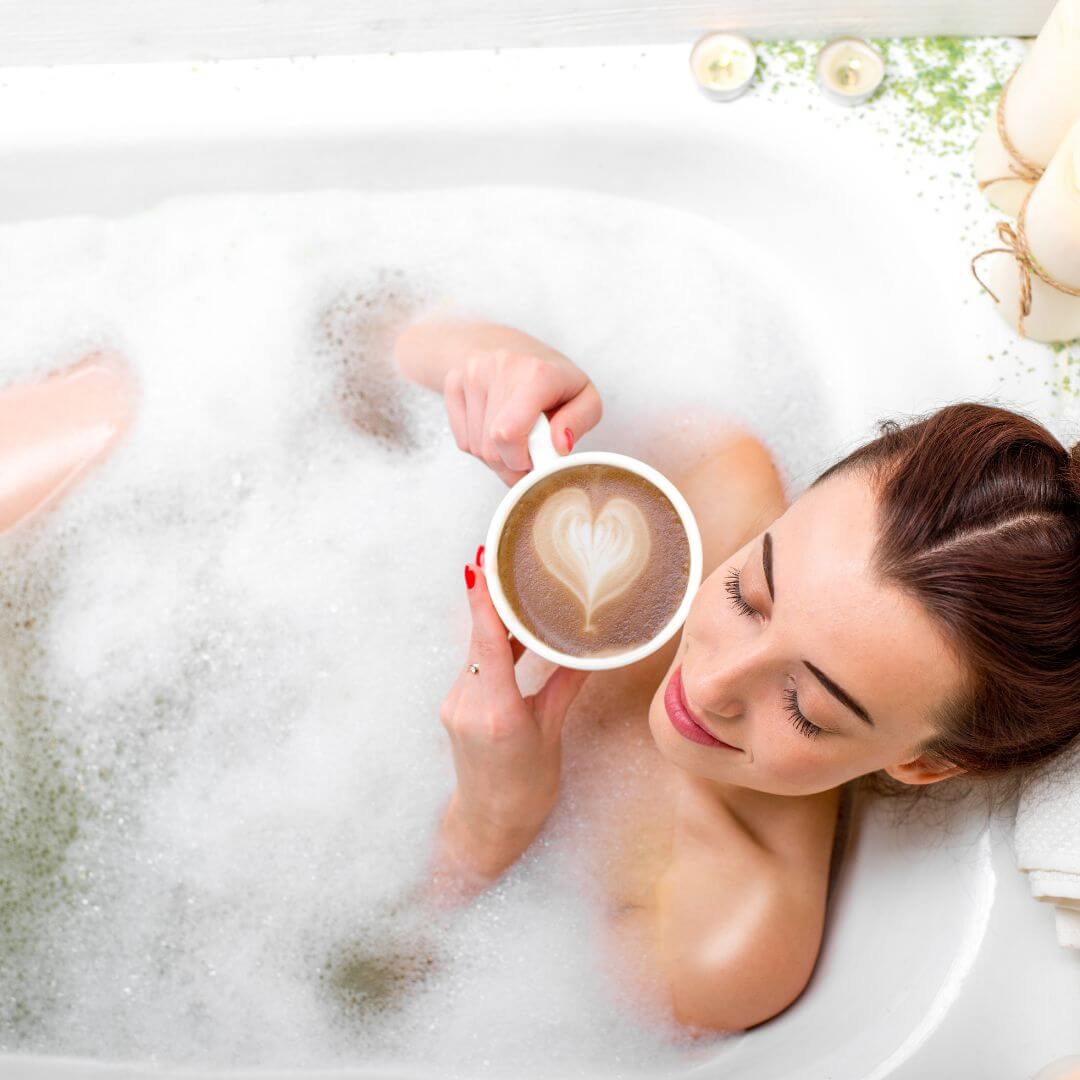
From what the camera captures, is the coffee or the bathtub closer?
the coffee

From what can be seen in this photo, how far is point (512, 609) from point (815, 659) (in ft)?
0.93

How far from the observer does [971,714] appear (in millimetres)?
820

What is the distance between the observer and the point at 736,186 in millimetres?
1333

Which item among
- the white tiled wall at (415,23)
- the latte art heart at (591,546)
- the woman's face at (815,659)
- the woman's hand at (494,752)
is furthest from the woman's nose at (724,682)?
the white tiled wall at (415,23)

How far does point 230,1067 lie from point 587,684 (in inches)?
24.9

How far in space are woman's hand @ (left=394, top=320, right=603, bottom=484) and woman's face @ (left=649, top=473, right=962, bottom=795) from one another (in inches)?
9.5

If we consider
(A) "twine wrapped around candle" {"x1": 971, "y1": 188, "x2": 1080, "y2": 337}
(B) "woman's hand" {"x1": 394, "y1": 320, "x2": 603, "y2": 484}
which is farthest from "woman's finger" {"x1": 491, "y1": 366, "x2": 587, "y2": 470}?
(A) "twine wrapped around candle" {"x1": 971, "y1": 188, "x2": 1080, "y2": 337}

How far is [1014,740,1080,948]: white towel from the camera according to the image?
3.10 feet

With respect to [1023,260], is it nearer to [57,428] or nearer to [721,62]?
[721,62]

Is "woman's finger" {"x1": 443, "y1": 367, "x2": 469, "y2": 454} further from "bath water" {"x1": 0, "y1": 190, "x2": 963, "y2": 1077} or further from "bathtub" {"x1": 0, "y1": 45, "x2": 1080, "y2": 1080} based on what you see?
"bathtub" {"x1": 0, "y1": 45, "x2": 1080, "y2": 1080}

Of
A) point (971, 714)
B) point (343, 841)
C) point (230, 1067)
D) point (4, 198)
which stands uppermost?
point (971, 714)

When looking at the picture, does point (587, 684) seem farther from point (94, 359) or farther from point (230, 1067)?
point (94, 359)

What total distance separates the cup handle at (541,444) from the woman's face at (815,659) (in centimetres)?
20

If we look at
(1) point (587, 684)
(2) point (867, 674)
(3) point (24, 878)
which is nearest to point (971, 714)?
(2) point (867, 674)
